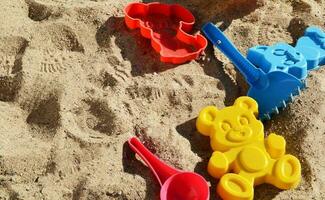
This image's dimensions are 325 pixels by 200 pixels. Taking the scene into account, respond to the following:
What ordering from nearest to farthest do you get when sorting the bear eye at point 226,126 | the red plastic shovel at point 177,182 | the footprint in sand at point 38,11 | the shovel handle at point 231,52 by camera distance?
the red plastic shovel at point 177,182 → the bear eye at point 226,126 → the shovel handle at point 231,52 → the footprint in sand at point 38,11

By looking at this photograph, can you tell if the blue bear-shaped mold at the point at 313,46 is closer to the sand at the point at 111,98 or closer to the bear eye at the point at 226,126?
the sand at the point at 111,98

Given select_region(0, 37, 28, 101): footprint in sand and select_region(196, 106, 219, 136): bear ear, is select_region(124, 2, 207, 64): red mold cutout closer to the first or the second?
select_region(196, 106, 219, 136): bear ear

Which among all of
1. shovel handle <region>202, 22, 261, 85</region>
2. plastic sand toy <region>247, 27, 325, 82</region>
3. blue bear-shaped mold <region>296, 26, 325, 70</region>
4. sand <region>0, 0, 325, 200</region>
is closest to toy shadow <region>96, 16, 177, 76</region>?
sand <region>0, 0, 325, 200</region>

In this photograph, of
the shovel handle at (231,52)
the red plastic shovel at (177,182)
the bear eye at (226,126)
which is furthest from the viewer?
the shovel handle at (231,52)

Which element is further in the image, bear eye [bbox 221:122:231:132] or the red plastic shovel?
bear eye [bbox 221:122:231:132]

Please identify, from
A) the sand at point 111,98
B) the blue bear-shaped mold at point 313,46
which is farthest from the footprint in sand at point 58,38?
the blue bear-shaped mold at point 313,46

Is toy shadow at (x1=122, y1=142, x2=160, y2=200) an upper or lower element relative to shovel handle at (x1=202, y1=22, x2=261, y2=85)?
lower

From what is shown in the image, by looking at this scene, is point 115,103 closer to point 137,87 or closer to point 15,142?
point 137,87

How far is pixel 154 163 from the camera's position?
54.4 inches

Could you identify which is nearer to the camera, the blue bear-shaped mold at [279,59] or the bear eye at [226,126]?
the bear eye at [226,126]

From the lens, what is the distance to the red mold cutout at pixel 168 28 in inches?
66.9

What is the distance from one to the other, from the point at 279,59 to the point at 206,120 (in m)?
0.35

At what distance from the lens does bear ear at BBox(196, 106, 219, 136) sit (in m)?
1.48

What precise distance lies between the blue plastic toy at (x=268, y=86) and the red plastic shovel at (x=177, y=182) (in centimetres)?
35
